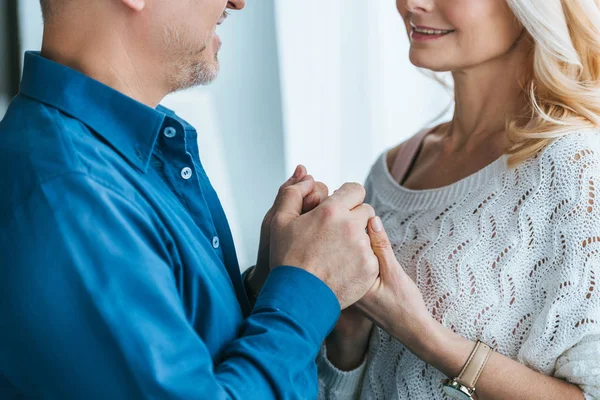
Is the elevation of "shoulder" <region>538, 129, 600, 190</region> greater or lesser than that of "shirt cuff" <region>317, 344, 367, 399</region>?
greater

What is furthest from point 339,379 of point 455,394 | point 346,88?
point 346,88

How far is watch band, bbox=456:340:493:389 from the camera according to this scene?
1336 millimetres

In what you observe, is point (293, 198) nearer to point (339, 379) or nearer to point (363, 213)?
point (363, 213)

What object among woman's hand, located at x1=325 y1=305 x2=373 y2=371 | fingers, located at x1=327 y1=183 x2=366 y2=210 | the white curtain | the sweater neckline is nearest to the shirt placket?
fingers, located at x1=327 y1=183 x2=366 y2=210

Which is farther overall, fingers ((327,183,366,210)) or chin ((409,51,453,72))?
chin ((409,51,453,72))

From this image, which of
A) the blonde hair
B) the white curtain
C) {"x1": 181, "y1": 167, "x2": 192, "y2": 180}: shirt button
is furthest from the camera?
the white curtain

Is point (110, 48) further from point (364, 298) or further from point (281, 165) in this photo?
point (281, 165)

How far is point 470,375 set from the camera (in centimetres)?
134

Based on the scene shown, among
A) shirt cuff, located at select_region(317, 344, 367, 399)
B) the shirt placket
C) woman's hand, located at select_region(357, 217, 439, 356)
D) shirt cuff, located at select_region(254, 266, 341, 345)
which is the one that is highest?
the shirt placket

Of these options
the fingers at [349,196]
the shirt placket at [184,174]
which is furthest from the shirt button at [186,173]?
the fingers at [349,196]

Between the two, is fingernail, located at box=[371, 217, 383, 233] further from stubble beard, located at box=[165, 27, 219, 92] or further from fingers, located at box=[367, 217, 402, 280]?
stubble beard, located at box=[165, 27, 219, 92]

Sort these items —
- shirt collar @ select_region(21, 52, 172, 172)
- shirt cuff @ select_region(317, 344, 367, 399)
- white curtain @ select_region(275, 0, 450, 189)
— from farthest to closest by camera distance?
white curtain @ select_region(275, 0, 450, 189) → shirt cuff @ select_region(317, 344, 367, 399) → shirt collar @ select_region(21, 52, 172, 172)

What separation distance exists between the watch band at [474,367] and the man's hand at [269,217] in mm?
423

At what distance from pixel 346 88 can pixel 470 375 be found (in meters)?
1.70
